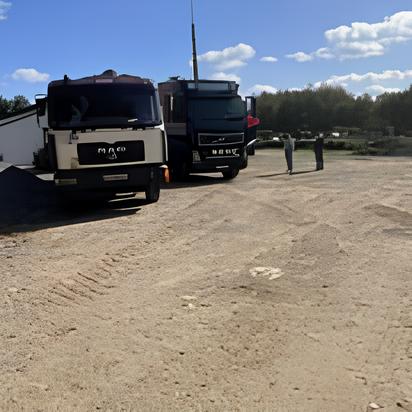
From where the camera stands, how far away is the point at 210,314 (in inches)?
199

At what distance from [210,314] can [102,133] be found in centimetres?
656

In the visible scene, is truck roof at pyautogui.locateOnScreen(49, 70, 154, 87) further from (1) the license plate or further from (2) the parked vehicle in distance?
(1) the license plate

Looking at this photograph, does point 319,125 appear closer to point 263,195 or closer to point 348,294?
point 263,195

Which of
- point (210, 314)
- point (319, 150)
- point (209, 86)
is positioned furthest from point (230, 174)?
point (210, 314)

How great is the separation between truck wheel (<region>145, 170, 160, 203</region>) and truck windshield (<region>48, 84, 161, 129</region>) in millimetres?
1325

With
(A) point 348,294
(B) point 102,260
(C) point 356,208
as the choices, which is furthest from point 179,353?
(C) point 356,208

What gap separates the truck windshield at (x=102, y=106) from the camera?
10.7m

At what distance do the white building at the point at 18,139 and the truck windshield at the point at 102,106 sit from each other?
80.7ft

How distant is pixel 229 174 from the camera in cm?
1755

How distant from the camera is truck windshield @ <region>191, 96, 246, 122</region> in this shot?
1645 cm

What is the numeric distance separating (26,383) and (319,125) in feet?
194

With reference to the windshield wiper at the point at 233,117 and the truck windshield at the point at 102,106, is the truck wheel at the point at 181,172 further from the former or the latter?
the truck windshield at the point at 102,106

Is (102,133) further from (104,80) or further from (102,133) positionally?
(104,80)

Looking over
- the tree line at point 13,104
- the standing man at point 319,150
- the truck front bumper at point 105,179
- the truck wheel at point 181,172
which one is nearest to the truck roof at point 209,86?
the truck wheel at point 181,172
